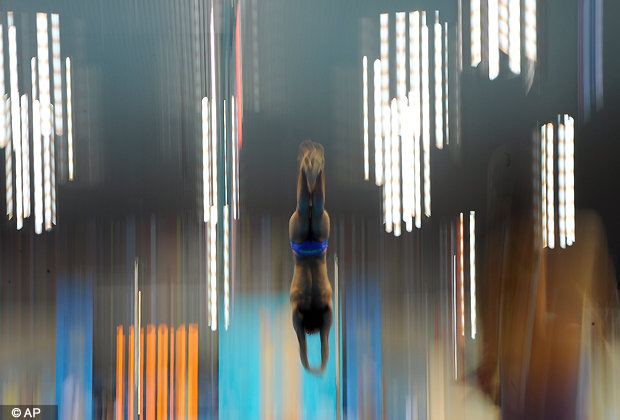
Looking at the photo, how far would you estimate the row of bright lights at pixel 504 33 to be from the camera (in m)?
3.02

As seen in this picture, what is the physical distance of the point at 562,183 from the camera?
3066 millimetres

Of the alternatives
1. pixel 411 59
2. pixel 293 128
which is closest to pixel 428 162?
pixel 411 59

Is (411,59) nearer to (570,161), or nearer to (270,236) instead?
(570,161)

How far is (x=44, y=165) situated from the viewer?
9.89 ft

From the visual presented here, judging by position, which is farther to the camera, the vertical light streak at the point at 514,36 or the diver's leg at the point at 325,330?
the vertical light streak at the point at 514,36

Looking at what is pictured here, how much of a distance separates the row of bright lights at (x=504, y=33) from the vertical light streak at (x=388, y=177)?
2.52ft

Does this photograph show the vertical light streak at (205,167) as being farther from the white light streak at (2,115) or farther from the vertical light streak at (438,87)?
the vertical light streak at (438,87)

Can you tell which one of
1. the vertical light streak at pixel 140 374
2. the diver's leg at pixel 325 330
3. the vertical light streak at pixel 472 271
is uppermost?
the vertical light streak at pixel 472 271

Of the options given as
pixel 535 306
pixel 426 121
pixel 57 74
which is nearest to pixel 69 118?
pixel 57 74

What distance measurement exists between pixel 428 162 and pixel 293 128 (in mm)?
1015

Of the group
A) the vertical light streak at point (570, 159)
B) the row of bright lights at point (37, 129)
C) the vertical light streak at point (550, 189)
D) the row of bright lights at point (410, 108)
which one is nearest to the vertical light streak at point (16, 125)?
the row of bright lights at point (37, 129)

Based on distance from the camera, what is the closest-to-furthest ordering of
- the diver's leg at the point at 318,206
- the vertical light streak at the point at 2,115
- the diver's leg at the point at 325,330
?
1. the diver's leg at the point at 318,206
2. the diver's leg at the point at 325,330
3. the vertical light streak at the point at 2,115

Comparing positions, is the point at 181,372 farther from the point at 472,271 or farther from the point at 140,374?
the point at 472,271

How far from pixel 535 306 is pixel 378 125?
1.75 metres
